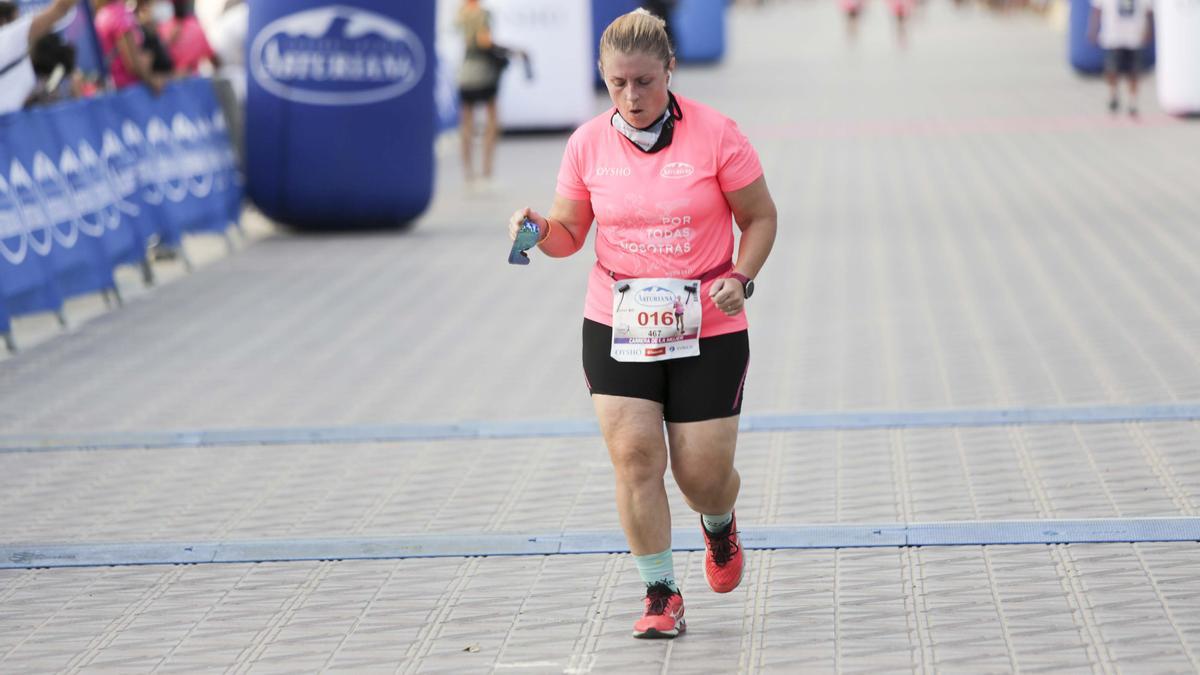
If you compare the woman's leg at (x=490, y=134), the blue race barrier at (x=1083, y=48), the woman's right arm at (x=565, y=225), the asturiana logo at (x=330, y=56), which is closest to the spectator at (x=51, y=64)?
the asturiana logo at (x=330, y=56)

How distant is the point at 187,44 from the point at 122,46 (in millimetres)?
2044

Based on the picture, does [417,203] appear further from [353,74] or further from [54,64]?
[54,64]

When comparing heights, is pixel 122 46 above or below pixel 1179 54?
above

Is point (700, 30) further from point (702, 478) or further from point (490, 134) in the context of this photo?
point (702, 478)

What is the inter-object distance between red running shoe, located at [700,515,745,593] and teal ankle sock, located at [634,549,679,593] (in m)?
0.22

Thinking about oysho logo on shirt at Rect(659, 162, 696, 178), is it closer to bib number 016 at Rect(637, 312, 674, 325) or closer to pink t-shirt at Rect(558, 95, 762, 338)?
pink t-shirt at Rect(558, 95, 762, 338)

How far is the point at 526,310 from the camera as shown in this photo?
34.1 ft

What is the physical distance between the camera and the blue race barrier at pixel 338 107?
43.7 feet

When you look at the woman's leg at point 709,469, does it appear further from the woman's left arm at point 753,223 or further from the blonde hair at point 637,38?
the blonde hair at point 637,38

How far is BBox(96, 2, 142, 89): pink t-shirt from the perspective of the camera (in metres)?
12.8

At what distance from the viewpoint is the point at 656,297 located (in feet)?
15.0

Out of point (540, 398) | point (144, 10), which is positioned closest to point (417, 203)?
point (144, 10)

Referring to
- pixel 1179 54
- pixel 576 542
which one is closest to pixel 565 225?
pixel 576 542

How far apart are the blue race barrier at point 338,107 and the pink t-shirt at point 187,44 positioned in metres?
1.32
